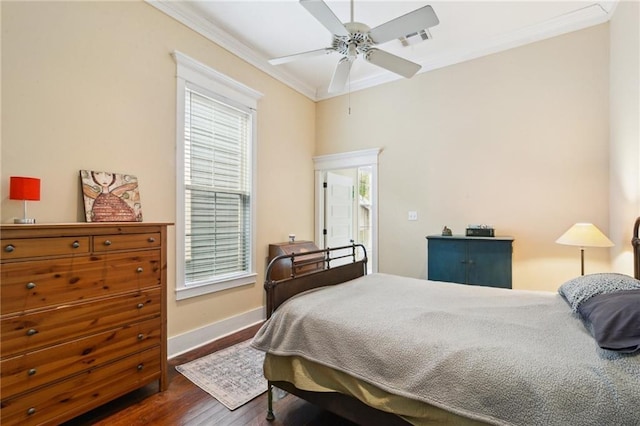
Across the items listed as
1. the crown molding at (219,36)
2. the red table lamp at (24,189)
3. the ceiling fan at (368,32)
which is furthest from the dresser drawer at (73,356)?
the crown molding at (219,36)

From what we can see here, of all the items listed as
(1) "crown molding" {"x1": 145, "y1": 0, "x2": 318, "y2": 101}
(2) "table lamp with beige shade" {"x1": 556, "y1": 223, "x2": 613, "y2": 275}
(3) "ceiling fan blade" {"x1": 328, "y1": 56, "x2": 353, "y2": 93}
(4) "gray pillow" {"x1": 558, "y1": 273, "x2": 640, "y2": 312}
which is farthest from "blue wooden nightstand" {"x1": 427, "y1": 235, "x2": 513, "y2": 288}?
(1) "crown molding" {"x1": 145, "y1": 0, "x2": 318, "y2": 101}

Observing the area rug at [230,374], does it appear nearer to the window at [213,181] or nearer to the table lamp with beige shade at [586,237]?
the window at [213,181]

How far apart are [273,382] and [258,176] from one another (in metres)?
2.52

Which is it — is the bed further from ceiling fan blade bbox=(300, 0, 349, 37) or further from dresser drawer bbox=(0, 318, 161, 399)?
ceiling fan blade bbox=(300, 0, 349, 37)

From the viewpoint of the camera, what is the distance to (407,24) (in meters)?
2.01

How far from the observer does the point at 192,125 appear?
10.1 ft

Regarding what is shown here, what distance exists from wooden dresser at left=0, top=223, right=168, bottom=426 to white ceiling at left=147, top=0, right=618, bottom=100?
221 centimetres

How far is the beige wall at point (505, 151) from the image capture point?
2.99m

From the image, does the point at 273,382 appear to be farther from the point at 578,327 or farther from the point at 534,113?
the point at 534,113

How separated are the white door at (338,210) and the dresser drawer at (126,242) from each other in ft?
9.57

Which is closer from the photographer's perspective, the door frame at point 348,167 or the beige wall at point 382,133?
the beige wall at point 382,133

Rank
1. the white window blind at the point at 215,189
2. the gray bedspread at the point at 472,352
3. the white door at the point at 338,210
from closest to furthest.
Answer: the gray bedspread at the point at 472,352
the white window blind at the point at 215,189
the white door at the point at 338,210

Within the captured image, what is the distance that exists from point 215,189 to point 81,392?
6.64 feet

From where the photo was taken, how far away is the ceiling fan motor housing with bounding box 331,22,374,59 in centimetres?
215
